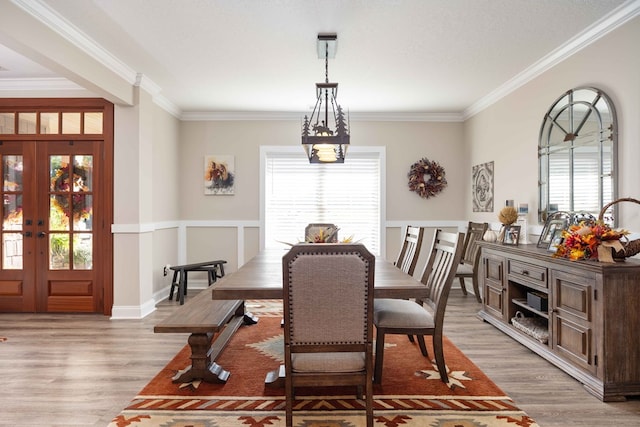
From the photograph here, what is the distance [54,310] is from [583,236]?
5119mm

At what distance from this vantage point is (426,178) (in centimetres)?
586

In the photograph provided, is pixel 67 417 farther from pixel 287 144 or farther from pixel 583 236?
pixel 287 144

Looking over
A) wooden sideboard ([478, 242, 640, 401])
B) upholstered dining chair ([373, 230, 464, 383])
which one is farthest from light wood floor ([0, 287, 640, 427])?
upholstered dining chair ([373, 230, 464, 383])

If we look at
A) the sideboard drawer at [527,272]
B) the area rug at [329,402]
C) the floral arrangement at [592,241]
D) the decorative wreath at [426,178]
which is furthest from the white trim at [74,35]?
the sideboard drawer at [527,272]

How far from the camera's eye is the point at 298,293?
189cm

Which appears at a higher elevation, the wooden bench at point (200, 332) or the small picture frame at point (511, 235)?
the small picture frame at point (511, 235)

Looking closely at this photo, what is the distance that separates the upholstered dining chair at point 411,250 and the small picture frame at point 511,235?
98 cm

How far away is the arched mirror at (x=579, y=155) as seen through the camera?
300 cm

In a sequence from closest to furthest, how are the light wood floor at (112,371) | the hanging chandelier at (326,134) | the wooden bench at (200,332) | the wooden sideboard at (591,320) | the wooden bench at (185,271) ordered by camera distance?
1. the light wood floor at (112,371)
2. the wooden sideboard at (591,320)
3. the wooden bench at (200,332)
4. the hanging chandelier at (326,134)
5. the wooden bench at (185,271)

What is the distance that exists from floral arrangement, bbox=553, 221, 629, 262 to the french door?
4.41 meters

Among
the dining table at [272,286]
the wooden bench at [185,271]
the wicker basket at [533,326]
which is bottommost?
the wicker basket at [533,326]

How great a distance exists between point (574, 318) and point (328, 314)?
187 cm

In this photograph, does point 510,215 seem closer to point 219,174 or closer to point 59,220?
point 219,174

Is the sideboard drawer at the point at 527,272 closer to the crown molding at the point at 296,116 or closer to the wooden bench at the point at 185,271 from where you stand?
the crown molding at the point at 296,116
